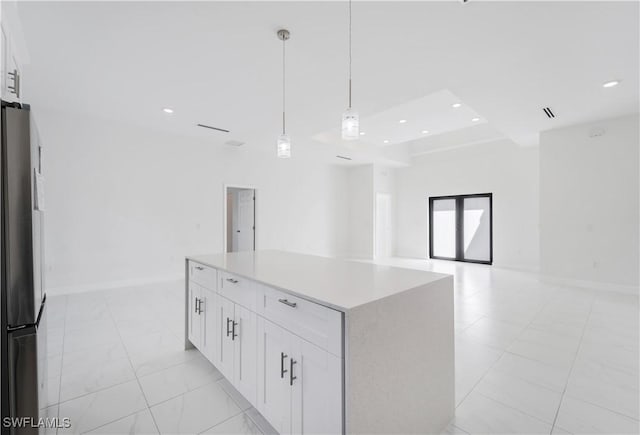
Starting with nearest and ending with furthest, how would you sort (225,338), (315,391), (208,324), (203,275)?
(315,391) → (225,338) → (208,324) → (203,275)

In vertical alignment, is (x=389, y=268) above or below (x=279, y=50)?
below

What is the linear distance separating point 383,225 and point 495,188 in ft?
10.00

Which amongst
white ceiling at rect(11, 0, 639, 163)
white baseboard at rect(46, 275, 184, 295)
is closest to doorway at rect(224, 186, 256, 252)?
white baseboard at rect(46, 275, 184, 295)

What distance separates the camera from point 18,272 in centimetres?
116

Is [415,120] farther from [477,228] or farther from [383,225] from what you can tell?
[383,225]

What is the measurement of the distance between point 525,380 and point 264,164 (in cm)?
596

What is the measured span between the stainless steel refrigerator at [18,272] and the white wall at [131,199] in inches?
158

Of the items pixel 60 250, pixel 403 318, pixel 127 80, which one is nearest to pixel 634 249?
pixel 403 318

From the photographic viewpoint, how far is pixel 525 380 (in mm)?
2061

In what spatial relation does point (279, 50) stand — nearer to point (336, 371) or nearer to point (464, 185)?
point (336, 371)

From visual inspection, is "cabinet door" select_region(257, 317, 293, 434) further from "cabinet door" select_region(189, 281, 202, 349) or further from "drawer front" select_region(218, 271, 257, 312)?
"cabinet door" select_region(189, 281, 202, 349)

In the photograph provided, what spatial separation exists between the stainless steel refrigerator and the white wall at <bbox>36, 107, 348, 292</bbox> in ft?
13.1

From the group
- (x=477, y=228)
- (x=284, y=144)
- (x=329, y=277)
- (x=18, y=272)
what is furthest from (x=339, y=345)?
(x=477, y=228)

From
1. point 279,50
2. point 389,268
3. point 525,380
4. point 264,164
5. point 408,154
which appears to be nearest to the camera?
point 389,268
